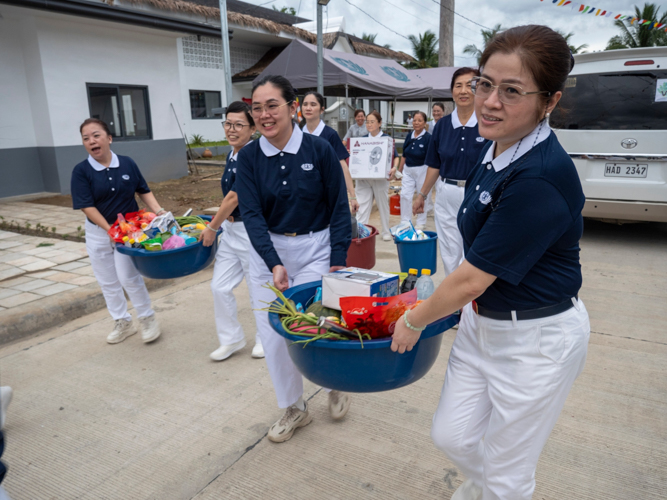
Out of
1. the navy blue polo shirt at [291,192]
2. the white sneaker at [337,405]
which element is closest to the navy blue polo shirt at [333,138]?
the navy blue polo shirt at [291,192]

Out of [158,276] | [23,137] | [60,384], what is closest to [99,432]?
[60,384]

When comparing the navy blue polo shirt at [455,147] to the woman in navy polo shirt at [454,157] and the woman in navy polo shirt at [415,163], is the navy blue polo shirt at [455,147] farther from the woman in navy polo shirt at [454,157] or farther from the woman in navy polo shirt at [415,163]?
the woman in navy polo shirt at [415,163]

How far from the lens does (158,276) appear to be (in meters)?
3.57

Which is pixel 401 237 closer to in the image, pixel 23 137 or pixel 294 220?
pixel 294 220

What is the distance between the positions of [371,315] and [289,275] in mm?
1111

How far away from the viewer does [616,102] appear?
640cm

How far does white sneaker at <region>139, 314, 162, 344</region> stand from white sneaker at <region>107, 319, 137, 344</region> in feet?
0.66

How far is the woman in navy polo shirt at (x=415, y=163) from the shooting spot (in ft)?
26.8

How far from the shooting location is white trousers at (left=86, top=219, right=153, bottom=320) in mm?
4137

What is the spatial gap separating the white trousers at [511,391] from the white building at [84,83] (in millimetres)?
10340

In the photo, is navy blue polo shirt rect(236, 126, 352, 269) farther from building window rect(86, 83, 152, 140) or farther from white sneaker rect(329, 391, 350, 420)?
building window rect(86, 83, 152, 140)

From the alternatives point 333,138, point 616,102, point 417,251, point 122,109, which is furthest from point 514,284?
point 122,109

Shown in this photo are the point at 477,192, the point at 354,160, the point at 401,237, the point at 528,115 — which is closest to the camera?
the point at 528,115

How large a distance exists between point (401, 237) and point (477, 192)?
3072 millimetres
